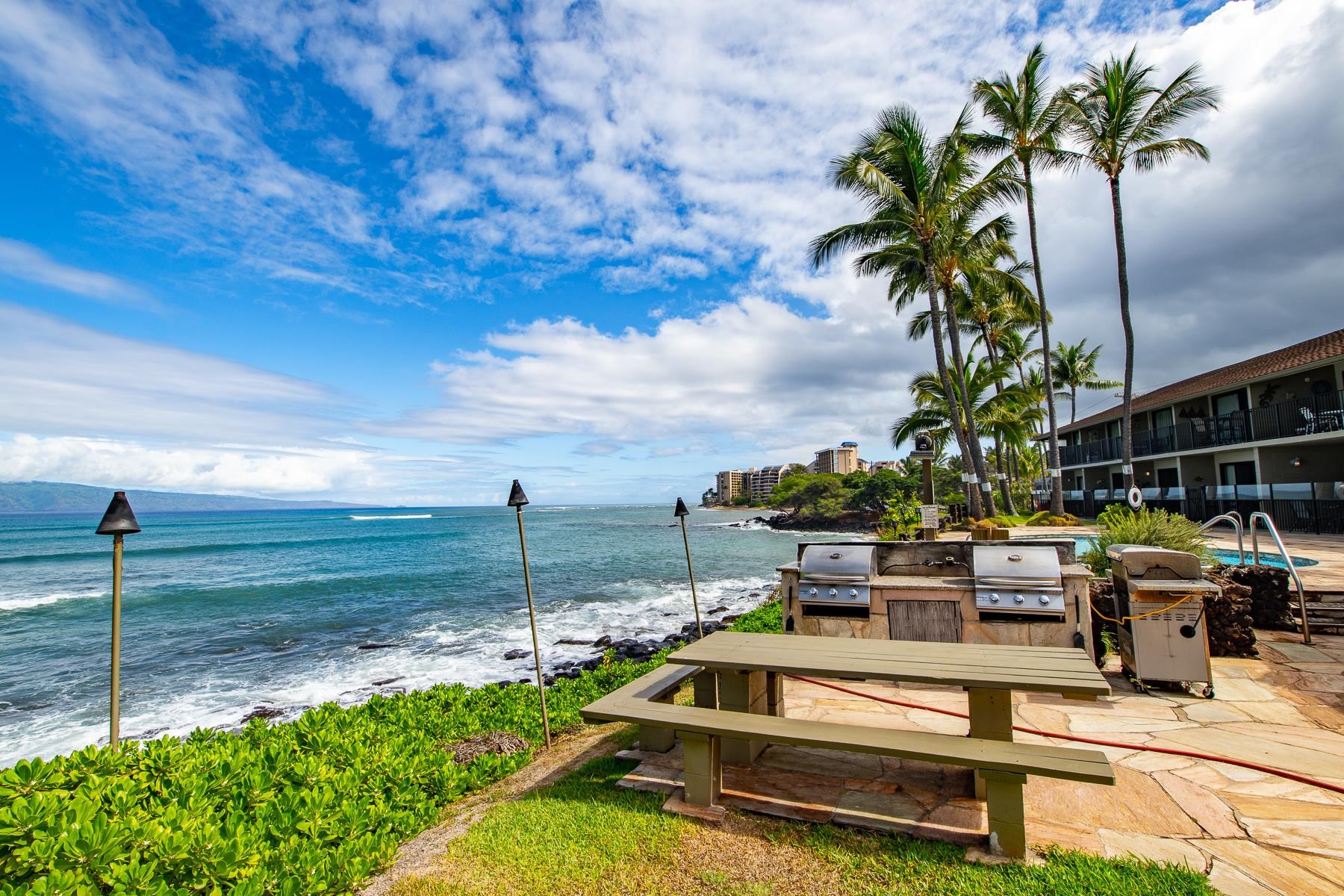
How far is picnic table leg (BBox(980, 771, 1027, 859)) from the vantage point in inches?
103

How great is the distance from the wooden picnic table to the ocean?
5908mm

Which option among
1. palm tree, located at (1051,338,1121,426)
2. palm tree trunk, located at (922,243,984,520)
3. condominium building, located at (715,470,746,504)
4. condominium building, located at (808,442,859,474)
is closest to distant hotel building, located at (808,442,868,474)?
condominium building, located at (808,442,859,474)

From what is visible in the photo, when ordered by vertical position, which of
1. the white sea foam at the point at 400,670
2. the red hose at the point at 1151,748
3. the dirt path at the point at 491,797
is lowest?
the white sea foam at the point at 400,670

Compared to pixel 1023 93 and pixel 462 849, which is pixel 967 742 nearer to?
pixel 462 849

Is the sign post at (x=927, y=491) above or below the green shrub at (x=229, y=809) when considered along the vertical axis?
above

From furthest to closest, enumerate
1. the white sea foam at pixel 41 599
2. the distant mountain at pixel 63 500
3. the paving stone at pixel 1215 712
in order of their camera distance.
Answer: the distant mountain at pixel 63 500 → the white sea foam at pixel 41 599 → the paving stone at pixel 1215 712

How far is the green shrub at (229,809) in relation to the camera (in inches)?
82.4

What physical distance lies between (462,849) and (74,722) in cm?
1102

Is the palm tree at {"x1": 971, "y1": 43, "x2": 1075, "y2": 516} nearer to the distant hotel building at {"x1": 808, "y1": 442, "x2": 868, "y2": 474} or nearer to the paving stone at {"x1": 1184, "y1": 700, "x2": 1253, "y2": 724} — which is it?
the paving stone at {"x1": 1184, "y1": 700, "x2": 1253, "y2": 724}

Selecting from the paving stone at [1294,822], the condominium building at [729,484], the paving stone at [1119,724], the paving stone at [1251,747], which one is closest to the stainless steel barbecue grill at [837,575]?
the paving stone at [1119,724]

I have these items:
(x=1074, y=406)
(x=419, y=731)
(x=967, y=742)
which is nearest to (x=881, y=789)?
(x=967, y=742)

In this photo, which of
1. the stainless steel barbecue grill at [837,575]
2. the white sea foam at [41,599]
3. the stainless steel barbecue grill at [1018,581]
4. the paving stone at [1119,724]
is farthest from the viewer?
the white sea foam at [41,599]

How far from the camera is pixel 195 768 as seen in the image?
10.5ft

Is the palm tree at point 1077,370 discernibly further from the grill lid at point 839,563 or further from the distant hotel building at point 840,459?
the distant hotel building at point 840,459
